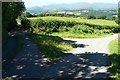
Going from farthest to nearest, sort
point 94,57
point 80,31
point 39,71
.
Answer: point 80,31 < point 94,57 < point 39,71

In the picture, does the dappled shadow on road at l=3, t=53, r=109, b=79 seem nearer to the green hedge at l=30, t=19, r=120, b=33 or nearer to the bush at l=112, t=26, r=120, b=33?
the green hedge at l=30, t=19, r=120, b=33

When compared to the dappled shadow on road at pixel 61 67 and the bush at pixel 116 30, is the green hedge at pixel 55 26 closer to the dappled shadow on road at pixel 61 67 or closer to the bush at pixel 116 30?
the bush at pixel 116 30

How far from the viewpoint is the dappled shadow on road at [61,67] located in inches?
501

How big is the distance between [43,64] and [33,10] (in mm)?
38015

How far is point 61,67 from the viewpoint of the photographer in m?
14.1

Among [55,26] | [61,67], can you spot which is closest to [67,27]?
[55,26]

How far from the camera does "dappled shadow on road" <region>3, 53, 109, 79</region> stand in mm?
12734

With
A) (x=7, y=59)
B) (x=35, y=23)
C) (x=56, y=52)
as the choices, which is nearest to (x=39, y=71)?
(x=7, y=59)

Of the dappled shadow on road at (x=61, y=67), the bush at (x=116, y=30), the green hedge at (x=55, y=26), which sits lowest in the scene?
the dappled shadow on road at (x=61, y=67)

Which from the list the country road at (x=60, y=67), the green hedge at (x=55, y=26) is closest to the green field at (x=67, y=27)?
the green hedge at (x=55, y=26)

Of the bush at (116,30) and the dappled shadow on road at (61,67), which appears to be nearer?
the dappled shadow on road at (61,67)

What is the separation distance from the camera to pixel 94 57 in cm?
1689

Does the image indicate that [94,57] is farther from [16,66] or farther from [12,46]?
[12,46]

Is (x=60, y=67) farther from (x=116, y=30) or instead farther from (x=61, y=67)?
(x=116, y=30)
